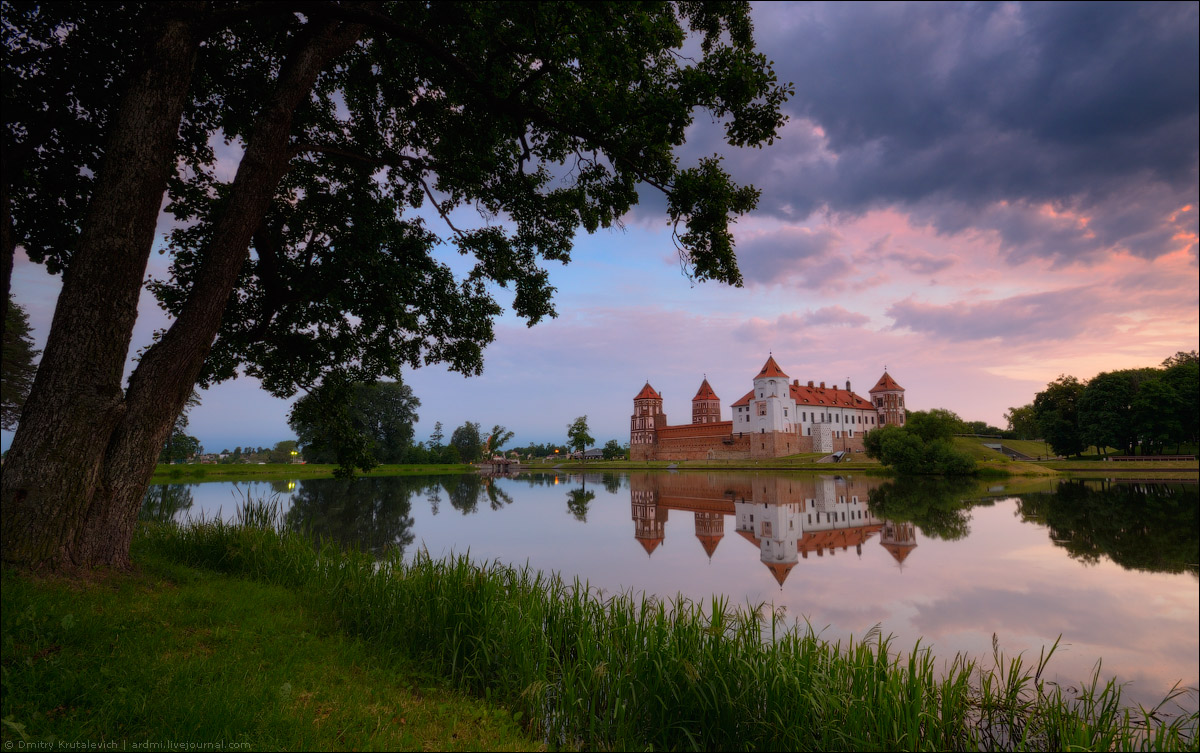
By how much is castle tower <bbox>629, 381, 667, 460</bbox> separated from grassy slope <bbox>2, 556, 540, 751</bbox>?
86.3m

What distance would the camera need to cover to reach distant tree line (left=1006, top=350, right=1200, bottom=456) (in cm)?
4453

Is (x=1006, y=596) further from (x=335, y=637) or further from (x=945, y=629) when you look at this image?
(x=335, y=637)

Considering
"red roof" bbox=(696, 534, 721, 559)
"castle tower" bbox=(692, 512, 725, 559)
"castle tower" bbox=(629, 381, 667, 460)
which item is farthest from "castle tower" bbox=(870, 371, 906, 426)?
"red roof" bbox=(696, 534, 721, 559)

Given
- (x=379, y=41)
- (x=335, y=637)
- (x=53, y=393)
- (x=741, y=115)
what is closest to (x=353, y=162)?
(x=379, y=41)

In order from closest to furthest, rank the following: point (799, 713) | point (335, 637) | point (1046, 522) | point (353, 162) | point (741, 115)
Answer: point (799, 713), point (335, 637), point (741, 115), point (353, 162), point (1046, 522)

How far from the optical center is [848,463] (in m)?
57.1

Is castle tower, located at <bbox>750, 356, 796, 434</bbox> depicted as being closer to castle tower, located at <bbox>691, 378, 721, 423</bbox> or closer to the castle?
the castle

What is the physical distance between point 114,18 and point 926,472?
4984 cm

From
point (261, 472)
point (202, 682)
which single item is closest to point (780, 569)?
point (202, 682)

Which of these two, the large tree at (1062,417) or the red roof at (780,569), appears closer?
the red roof at (780,569)

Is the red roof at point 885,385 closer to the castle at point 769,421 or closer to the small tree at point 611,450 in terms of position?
the castle at point 769,421

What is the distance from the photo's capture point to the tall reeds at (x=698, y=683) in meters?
3.99

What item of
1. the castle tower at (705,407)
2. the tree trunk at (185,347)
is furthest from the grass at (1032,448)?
the tree trunk at (185,347)

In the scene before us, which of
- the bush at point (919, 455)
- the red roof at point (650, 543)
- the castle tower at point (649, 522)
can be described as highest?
the bush at point (919, 455)
